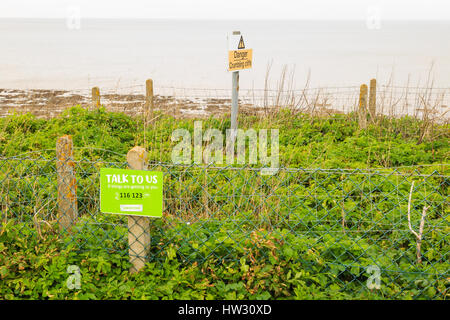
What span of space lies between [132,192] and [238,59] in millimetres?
3906

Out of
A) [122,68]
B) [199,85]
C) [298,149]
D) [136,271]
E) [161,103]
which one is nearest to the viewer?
[136,271]

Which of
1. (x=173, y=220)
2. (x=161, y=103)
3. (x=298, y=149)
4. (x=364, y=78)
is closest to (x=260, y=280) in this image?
(x=173, y=220)

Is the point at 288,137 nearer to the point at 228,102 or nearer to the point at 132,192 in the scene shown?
the point at 132,192

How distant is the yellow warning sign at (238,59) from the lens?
666cm

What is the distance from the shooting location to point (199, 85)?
20.1 metres

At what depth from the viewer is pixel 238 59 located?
→ 268 inches

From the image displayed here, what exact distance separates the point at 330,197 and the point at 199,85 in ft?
52.4

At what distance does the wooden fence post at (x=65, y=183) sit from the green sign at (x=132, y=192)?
60 cm

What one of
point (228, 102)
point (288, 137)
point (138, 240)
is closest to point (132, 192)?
point (138, 240)

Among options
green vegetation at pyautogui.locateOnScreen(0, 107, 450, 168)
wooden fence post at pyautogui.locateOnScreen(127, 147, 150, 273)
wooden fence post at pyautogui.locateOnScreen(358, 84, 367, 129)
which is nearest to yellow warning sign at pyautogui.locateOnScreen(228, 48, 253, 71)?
green vegetation at pyautogui.locateOnScreen(0, 107, 450, 168)

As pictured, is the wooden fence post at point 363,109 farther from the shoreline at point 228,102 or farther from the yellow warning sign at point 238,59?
the yellow warning sign at point 238,59

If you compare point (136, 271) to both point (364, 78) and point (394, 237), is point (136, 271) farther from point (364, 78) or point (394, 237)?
point (364, 78)

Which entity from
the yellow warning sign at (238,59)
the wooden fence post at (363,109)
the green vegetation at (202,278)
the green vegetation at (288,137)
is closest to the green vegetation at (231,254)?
the green vegetation at (202,278)

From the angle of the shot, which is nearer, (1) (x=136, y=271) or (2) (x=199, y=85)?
(1) (x=136, y=271)
